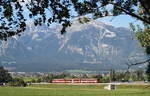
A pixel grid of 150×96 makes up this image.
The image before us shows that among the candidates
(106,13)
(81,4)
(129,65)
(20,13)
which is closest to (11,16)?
(20,13)

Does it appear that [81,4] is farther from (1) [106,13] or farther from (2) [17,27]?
(2) [17,27]

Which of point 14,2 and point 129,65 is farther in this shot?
point 129,65

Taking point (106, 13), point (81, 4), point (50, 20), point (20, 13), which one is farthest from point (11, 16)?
point (106, 13)

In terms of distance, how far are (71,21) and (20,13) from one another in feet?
4.90

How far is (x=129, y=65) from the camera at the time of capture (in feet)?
39.3

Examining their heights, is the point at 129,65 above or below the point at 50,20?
below

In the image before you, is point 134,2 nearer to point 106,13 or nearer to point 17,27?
point 106,13

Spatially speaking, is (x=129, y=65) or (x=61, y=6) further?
(x=129, y=65)

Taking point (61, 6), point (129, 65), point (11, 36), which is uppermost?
point (61, 6)

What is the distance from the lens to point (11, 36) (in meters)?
11.5

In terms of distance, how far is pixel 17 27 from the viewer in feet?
37.2

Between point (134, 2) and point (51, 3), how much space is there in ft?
7.30

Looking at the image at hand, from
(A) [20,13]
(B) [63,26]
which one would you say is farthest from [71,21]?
(A) [20,13]

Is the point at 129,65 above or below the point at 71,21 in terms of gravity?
below
